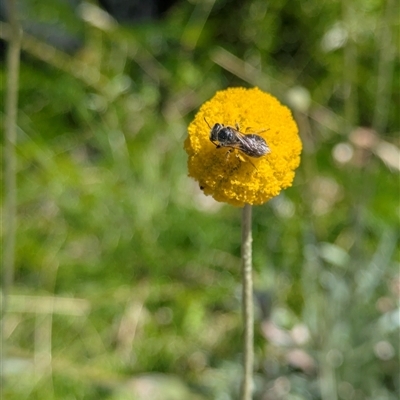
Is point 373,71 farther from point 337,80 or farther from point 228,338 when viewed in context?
point 228,338

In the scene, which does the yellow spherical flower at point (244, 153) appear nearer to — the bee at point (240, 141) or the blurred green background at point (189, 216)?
the bee at point (240, 141)

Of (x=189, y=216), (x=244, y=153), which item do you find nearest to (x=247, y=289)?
(x=244, y=153)

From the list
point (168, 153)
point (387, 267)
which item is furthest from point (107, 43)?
point (387, 267)

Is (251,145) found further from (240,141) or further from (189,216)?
(189,216)

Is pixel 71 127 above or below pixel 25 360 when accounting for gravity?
above

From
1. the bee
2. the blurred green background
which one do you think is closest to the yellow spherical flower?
the bee

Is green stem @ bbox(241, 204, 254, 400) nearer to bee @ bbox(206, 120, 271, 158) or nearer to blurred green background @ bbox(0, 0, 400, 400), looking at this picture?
bee @ bbox(206, 120, 271, 158)

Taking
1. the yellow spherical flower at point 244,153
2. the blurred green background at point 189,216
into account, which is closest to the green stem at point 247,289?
the yellow spherical flower at point 244,153

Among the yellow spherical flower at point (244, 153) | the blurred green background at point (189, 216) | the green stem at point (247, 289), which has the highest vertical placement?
the yellow spherical flower at point (244, 153)
